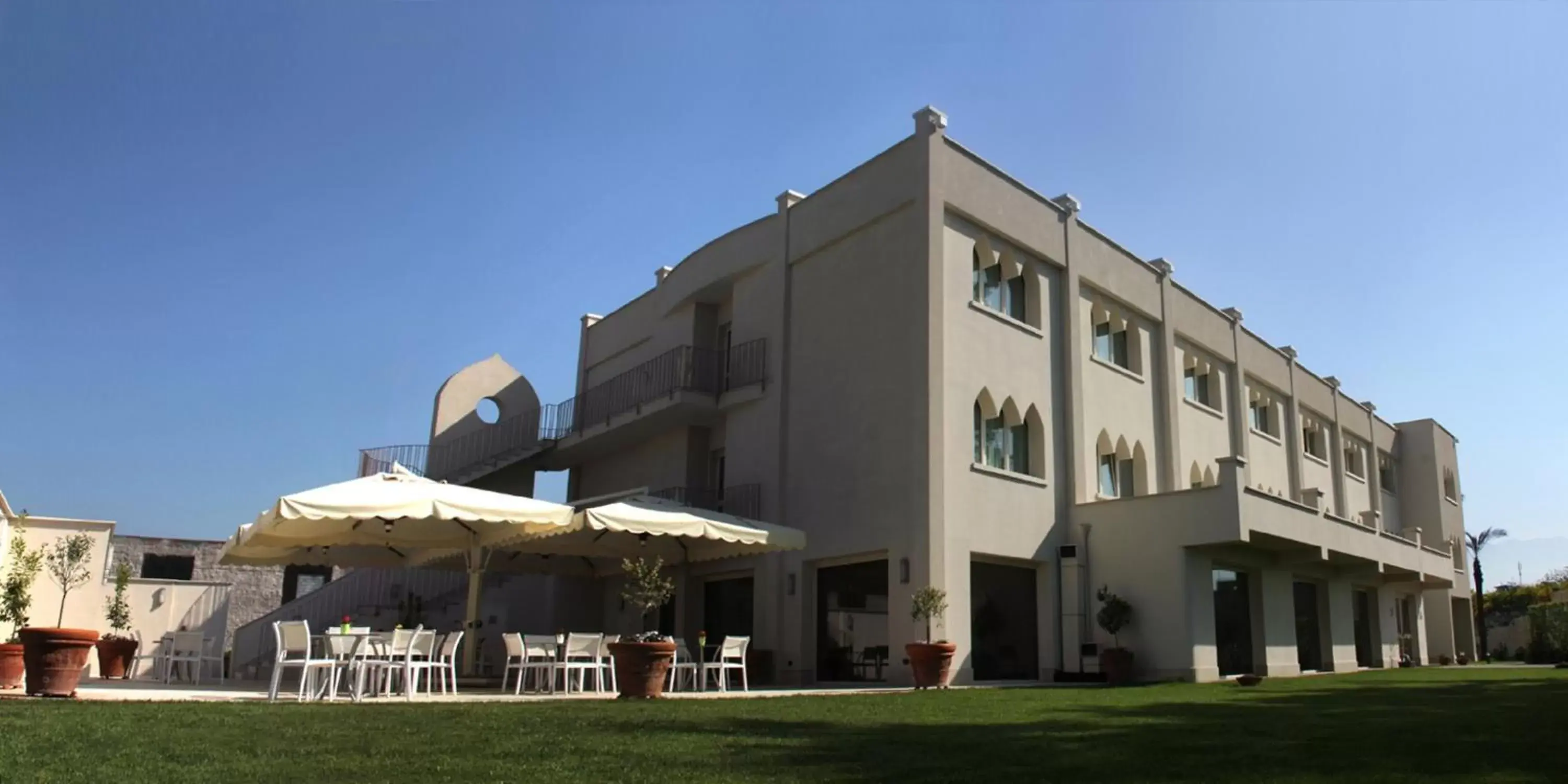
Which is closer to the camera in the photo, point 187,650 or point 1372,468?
point 187,650

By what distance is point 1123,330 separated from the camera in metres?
22.9

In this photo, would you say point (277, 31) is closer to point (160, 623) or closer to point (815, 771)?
point (815, 771)

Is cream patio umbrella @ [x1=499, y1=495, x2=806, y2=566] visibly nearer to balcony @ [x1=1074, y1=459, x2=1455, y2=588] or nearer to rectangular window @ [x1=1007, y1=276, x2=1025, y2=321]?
balcony @ [x1=1074, y1=459, x2=1455, y2=588]

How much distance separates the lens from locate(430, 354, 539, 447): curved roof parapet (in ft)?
88.5

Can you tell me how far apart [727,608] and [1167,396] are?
10227 mm

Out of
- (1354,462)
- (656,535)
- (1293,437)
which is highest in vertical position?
(1354,462)

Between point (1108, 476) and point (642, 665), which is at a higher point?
point (1108, 476)

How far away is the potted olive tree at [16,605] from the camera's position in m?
11.5

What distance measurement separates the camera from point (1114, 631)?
1805 cm

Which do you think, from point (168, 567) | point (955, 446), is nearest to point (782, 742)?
point (955, 446)

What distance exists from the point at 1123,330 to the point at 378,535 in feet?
49.7

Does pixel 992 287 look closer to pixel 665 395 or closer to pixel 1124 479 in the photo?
pixel 1124 479

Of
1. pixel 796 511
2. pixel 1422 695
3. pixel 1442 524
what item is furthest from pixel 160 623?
pixel 1442 524

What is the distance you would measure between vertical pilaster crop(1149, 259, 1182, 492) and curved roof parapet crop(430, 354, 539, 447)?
1500 centimetres
